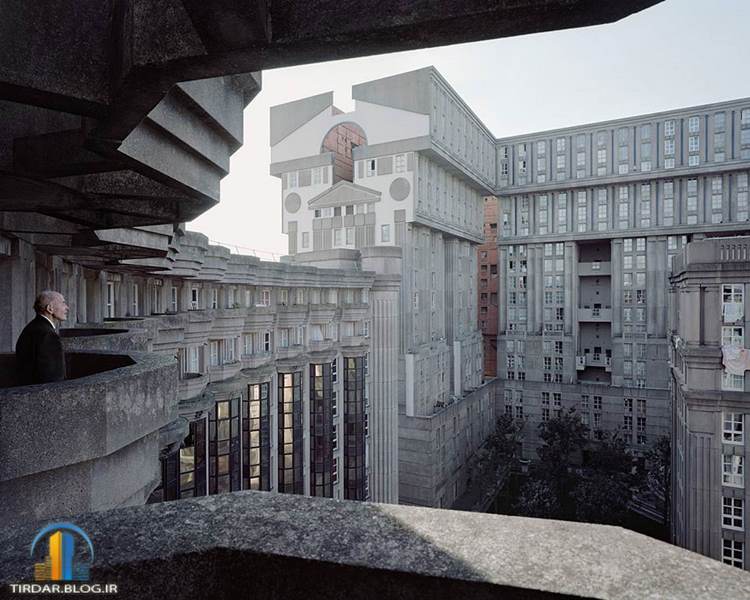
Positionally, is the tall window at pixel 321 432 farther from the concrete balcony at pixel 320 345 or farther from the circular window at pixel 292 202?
the circular window at pixel 292 202

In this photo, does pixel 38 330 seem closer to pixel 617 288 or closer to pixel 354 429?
pixel 354 429

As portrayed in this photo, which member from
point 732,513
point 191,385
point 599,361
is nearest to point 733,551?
point 732,513

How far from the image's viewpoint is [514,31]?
8.43ft

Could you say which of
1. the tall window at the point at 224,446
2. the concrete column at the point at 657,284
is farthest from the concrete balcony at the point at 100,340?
the concrete column at the point at 657,284

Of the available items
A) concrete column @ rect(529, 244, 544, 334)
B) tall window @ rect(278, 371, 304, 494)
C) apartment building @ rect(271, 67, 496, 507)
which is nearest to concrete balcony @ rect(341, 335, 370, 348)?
apartment building @ rect(271, 67, 496, 507)

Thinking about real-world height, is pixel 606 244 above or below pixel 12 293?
above

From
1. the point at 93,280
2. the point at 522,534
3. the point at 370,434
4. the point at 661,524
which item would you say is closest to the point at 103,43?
the point at 522,534

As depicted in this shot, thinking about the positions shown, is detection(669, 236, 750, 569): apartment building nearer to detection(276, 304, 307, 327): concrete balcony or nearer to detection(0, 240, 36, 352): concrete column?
detection(276, 304, 307, 327): concrete balcony

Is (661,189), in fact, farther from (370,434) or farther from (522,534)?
(522,534)

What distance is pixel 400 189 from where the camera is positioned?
141 ft

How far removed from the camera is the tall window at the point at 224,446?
2216cm

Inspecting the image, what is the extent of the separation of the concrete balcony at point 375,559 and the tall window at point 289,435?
2671cm

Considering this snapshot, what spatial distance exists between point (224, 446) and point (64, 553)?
72.0 ft

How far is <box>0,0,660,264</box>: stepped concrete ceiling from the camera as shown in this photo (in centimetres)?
243
